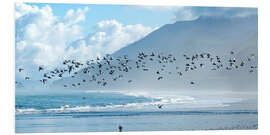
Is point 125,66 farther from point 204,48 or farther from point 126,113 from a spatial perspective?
point 204,48

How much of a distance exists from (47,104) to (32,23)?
4.78ft

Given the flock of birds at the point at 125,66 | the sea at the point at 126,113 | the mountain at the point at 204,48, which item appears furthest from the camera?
the mountain at the point at 204,48

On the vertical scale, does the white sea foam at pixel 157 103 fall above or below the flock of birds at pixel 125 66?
below

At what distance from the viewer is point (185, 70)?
11.8m

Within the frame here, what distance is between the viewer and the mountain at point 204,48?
37.8 ft

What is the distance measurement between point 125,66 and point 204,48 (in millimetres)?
1538

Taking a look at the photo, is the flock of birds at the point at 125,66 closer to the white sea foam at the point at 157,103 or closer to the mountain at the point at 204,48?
the mountain at the point at 204,48

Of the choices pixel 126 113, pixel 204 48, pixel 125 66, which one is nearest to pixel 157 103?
pixel 126 113

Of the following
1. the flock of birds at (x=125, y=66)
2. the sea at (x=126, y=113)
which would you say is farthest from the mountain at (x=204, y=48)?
the sea at (x=126, y=113)

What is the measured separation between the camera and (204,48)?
11.8m

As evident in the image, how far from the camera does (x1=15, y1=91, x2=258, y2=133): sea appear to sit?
10820mm

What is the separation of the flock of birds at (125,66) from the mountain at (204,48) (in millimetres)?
68

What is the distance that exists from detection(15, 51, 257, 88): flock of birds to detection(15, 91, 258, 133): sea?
31 cm
